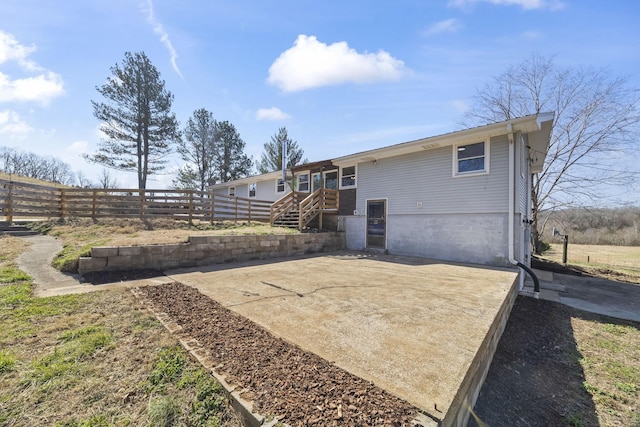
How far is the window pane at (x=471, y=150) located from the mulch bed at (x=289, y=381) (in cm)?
752

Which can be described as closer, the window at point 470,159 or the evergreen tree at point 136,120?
the window at point 470,159

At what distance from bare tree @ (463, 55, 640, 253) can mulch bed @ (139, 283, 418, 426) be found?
53.9 ft

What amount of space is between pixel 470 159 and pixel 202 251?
7.70 m

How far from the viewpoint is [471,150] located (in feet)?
25.2

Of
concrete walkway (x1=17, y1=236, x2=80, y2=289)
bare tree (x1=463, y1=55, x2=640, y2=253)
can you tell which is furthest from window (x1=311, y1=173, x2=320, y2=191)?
bare tree (x1=463, y1=55, x2=640, y2=253)

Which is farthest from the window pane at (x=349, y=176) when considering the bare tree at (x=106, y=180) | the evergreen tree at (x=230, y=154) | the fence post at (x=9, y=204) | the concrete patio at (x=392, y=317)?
the bare tree at (x=106, y=180)

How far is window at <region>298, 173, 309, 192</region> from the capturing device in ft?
44.6

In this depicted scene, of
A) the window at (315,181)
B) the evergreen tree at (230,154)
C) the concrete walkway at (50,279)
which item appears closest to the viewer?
the concrete walkway at (50,279)

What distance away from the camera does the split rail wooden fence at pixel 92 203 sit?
9.10 m

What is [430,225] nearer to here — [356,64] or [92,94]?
[356,64]

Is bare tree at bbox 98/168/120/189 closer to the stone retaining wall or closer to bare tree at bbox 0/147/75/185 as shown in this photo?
bare tree at bbox 0/147/75/185

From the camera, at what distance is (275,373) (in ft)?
6.51

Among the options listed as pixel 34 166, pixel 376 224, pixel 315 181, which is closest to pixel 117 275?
pixel 376 224

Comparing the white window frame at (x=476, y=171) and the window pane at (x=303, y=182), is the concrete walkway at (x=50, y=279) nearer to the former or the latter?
the white window frame at (x=476, y=171)
